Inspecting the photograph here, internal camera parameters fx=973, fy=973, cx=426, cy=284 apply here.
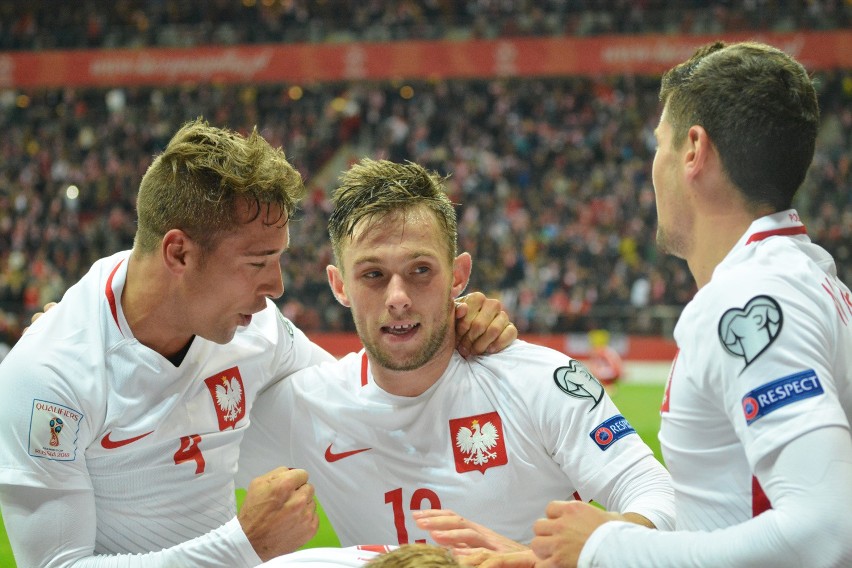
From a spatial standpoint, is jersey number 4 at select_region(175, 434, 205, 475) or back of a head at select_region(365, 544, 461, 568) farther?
jersey number 4 at select_region(175, 434, 205, 475)

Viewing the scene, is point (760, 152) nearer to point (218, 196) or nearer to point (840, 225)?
point (218, 196)

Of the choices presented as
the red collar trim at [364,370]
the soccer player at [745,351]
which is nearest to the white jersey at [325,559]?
the soccer player at [745,351]

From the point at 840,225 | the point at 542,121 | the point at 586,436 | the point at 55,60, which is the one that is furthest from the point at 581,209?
the point at 586,436

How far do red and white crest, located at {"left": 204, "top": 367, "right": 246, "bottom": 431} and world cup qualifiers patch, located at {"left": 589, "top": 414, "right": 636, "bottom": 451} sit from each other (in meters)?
1.45

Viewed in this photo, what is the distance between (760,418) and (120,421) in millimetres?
2313

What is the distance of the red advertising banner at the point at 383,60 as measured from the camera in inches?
1006

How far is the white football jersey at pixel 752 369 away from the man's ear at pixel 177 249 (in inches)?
75.0

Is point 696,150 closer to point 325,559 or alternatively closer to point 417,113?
point 325,559

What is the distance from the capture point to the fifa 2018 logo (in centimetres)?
338

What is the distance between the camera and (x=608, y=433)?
11.6 feet

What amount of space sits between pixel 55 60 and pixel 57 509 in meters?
27.9

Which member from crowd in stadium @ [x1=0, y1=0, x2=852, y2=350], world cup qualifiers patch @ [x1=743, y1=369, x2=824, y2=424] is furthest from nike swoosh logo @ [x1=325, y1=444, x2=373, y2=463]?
crowd in stadium @ [x1=0, y1=0, x2=852, y2=350]

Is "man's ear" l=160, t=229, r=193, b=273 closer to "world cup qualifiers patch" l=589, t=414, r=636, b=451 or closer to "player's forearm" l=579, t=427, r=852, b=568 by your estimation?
"world cup qualifiers patch" l=589, t=414, r=636, b=451

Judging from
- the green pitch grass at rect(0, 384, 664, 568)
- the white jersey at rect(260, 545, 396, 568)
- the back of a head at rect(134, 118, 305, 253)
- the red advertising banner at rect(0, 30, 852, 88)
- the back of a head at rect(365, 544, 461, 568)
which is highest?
the red advertising banner at rect(0, 30, 852, 88)
